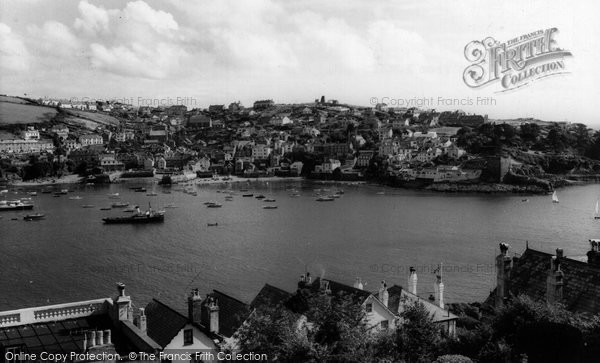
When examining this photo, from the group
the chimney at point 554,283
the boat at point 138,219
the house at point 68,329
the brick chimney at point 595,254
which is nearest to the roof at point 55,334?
the house at point 68,329

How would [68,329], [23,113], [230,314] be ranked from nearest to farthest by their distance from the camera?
[68,329] < [230,314] < [23,113]

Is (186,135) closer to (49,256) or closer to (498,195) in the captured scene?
(498,195)

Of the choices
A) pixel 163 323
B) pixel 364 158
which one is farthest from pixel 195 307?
pixel 364 158

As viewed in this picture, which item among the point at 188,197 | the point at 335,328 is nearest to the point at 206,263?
the point at 335,328

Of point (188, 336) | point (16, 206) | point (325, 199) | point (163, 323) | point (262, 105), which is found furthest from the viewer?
point (262, 105)

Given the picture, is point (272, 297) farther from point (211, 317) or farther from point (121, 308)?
point (121, 308)
